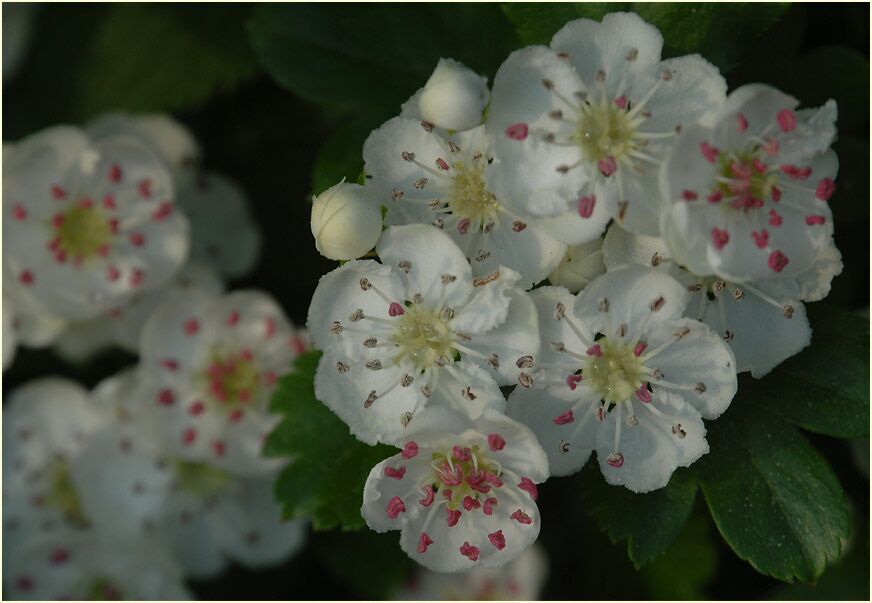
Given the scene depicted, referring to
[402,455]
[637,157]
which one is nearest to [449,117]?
[637,157]

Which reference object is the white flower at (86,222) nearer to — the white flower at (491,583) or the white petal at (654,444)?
the white flower at (491,583)

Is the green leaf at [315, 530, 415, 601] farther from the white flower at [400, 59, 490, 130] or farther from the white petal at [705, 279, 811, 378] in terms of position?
the white flower at [400, 59, 490, 130]

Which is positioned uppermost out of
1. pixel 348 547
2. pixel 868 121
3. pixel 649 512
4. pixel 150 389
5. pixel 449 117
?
pixel 449 117

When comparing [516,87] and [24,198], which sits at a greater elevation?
[516,87]

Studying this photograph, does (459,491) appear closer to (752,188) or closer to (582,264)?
(582,264)

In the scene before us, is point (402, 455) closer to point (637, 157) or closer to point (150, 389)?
point (637, 157)

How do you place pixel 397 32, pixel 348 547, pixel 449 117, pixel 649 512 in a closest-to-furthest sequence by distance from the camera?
pixel 449 117, pixel 649 512, pixel 397 32, pixel 348 547

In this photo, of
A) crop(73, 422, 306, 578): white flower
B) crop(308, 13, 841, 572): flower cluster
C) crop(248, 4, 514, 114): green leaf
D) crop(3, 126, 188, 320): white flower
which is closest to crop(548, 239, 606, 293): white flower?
crop(308, 13, 841, 572): flower cluster

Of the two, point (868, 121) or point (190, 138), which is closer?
point (868, 121)

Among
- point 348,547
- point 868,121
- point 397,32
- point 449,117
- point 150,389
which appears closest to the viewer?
point 449,117
